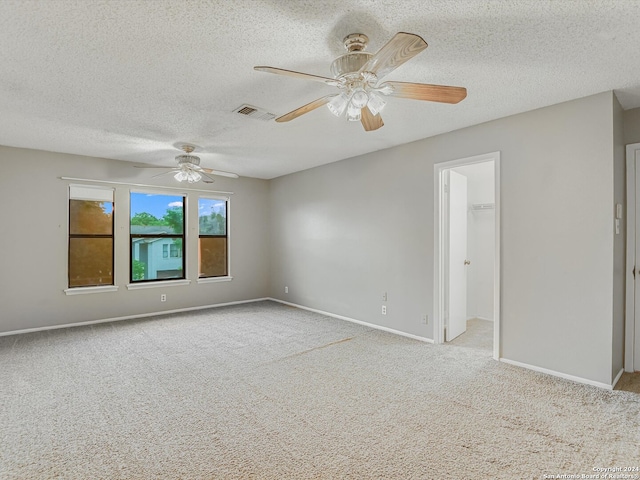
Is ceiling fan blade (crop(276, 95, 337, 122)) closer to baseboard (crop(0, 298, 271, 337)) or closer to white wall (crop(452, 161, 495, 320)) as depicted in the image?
white wall (crop(452, 161, 495, 320))

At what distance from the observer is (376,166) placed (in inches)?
183

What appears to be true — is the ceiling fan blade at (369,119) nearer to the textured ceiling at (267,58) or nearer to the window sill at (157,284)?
the textured ceiling at (267,58)

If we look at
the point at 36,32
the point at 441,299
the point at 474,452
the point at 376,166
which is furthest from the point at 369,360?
the point at 36,32

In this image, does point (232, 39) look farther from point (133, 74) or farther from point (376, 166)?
point (376, 166)

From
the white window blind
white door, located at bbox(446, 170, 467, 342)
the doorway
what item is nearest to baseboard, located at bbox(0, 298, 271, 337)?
the white window blind

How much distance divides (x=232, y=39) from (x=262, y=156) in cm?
297

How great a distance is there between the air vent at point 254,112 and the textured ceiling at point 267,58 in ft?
0.23

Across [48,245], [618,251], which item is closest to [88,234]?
[48,245]

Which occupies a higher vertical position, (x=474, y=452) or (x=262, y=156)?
(x=262, y=156)

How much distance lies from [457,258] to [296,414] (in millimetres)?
2853

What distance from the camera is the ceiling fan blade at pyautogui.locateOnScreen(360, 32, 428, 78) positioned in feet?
4.91

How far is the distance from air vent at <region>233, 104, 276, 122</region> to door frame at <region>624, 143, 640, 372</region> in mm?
3407

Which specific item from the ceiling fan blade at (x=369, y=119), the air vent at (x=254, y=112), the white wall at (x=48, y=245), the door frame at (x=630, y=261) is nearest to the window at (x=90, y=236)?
the white wall at (x=48, y=245)

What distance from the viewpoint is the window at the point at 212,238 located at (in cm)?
616
